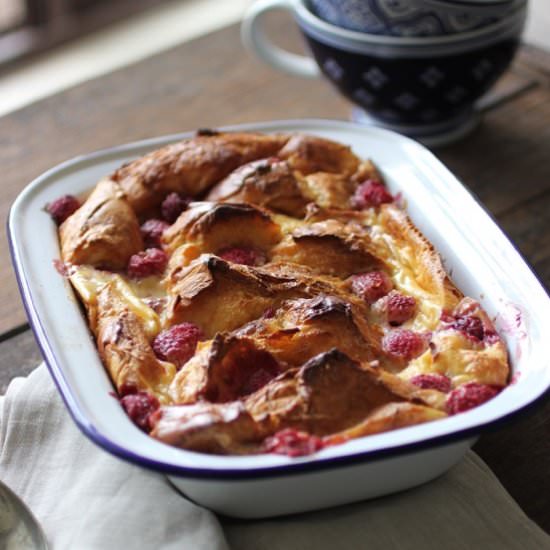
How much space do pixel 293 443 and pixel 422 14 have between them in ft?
4.19

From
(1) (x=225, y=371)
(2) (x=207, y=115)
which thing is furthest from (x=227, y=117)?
(1) (x=225, y=371)

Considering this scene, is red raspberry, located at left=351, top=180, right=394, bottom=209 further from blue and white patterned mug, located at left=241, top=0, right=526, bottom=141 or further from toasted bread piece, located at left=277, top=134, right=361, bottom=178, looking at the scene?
blue and white patterned mug, located at left=241, top=0, right=526, bottom=141

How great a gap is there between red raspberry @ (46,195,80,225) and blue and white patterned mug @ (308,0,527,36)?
0.85 metres

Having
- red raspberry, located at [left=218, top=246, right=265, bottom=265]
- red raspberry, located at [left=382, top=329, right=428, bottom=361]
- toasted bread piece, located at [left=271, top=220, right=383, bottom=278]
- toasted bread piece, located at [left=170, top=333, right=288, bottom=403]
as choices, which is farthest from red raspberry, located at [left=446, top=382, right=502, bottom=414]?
red raspberry, located at [left=218, top=246, right=265, bottom=265]

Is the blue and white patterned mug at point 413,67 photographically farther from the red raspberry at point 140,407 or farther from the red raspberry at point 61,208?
the red raspberry at point 140,407

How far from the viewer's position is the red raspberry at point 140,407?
1.42 m

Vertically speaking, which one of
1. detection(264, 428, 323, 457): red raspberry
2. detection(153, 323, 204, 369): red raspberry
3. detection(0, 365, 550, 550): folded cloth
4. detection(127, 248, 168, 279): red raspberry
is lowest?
detection(0, 365, 550, 550): folded cloth

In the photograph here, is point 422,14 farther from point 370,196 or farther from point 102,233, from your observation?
point 102,233

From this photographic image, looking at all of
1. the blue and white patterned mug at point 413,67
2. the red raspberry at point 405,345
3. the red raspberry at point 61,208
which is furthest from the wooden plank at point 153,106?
the red raspberry at point 405,345

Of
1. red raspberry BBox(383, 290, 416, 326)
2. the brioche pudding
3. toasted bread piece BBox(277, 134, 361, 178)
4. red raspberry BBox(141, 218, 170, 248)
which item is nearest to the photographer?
the brioche pudding

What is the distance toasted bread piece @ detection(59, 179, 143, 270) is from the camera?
1776mm

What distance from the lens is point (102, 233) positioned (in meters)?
1.79

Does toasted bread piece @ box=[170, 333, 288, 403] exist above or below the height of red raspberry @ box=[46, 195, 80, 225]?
below

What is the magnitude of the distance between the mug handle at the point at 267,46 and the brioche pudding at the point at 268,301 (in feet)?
1.82
